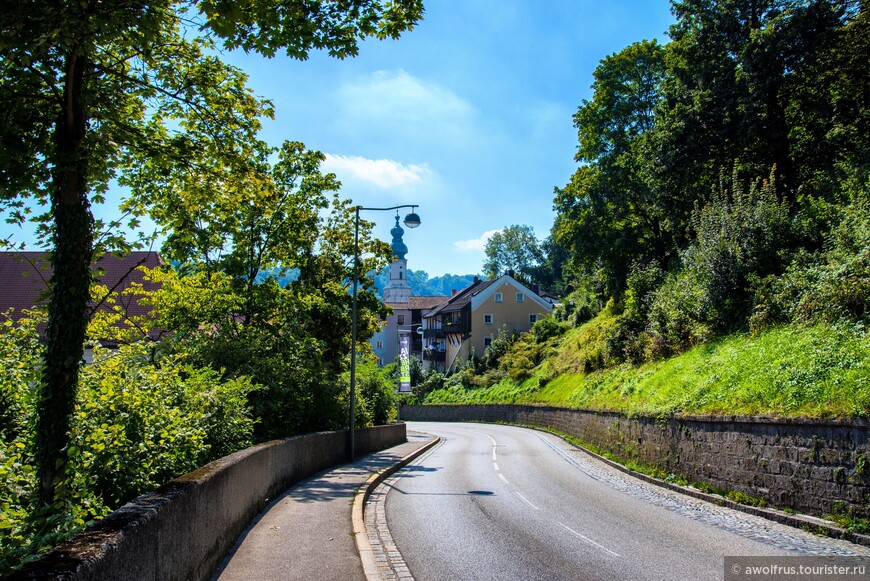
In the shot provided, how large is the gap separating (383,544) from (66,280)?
5.95 m

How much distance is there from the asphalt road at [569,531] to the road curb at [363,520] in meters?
0.53

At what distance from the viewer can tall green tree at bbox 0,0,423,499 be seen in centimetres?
594

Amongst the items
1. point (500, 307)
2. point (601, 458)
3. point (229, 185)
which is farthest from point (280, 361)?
point (500, 307)

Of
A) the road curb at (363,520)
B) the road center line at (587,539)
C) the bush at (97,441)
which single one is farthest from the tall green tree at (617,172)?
the bush at (97,441)

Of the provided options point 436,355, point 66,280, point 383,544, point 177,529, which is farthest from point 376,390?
point 436,355

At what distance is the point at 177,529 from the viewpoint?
18.2ft

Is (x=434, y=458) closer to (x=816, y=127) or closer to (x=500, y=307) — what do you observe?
(x=816, y=127)

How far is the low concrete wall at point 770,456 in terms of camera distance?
9938 mm

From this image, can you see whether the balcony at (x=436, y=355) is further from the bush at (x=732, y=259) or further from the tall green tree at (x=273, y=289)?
the bush at (x=732, y=259)

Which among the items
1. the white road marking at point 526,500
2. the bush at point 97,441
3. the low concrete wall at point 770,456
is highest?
the bush at point 97,441

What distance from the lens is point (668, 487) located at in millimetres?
15539

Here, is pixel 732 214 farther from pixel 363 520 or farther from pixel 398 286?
pixel 398 286

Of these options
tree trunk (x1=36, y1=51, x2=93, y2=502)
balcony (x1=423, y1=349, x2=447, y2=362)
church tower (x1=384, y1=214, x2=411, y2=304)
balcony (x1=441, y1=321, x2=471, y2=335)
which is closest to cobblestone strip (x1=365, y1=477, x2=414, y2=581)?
tree trunk (x1=36, y1=51, x2=93, y2=502)

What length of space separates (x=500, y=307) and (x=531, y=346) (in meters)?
18.0
